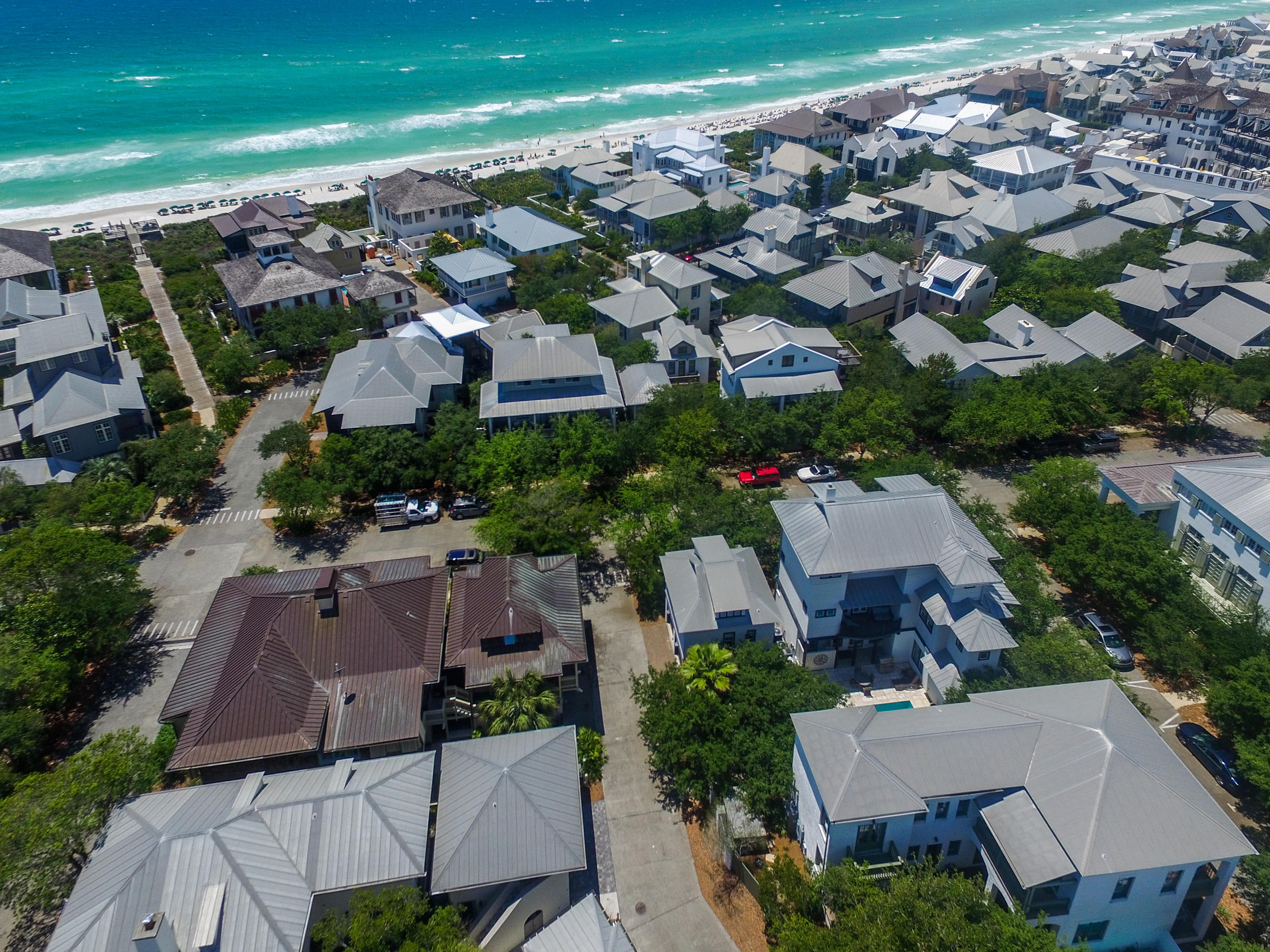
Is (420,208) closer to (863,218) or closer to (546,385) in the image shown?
(546,385)

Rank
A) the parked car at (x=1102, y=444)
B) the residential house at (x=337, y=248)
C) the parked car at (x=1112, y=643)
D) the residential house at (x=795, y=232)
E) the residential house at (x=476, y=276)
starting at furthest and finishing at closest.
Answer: the residential house at (x=337, y=248), the residential house at (x=795, y=232), the residential house at (x=476, y=276), the parked car at (x=1102, y=444), the parked car at (x=1112, y=643)

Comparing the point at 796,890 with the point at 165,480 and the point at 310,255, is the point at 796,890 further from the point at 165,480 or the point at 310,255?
the point at 310,255

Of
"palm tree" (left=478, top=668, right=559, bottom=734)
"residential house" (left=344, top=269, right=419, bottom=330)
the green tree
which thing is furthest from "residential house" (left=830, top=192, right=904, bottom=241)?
the green tree

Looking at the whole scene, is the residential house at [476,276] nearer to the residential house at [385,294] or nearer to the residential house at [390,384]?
the residential house at [385,294]

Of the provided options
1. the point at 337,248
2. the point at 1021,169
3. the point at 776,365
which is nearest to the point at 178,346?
the point at 337,248

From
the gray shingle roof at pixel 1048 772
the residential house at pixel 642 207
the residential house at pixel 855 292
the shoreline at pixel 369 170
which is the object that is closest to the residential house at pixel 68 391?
the gray shingle roof at pixel 1048 772

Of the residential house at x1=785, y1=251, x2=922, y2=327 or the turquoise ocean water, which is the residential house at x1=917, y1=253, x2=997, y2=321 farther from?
the turquoise ocean water
